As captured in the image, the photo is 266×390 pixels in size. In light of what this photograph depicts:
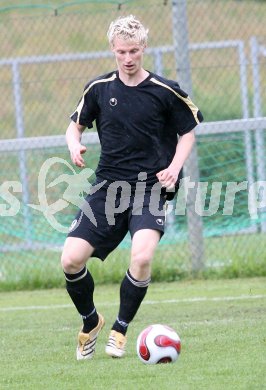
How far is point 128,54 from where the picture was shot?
237 inches

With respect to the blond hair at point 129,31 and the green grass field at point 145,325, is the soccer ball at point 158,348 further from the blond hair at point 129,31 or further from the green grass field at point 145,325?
the blond hair at point 129,31

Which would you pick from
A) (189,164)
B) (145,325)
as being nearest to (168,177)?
(145,325)

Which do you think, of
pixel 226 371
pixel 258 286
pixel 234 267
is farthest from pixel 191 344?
pixel 234 267

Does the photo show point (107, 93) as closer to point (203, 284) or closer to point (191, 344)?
point (191, 344)

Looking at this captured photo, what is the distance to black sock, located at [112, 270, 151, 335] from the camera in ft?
19.9

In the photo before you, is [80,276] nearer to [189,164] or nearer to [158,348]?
[158,348]

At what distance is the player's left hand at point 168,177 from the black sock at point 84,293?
69 centimetres

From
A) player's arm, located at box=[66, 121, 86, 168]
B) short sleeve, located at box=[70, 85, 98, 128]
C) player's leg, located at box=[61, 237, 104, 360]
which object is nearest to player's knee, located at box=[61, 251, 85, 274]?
player's leg, located at box=[61, 237, 104, 360]

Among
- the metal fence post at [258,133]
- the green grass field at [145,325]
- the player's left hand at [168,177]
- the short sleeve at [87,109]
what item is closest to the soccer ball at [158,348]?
the green grass field at [145,325]

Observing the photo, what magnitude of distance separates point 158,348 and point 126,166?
3.63 feet

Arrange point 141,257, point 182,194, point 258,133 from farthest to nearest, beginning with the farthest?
1. point 258,133
2. point 182,194
3. point 141,257

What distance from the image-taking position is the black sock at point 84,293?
20.1 feet

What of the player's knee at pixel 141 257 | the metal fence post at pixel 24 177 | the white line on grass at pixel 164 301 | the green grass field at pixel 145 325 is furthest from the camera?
the metal fence post at pixel 24 177

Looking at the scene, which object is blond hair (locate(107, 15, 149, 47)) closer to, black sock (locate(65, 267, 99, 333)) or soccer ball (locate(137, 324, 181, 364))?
black sock (locate(65, 267, 99, 333))
